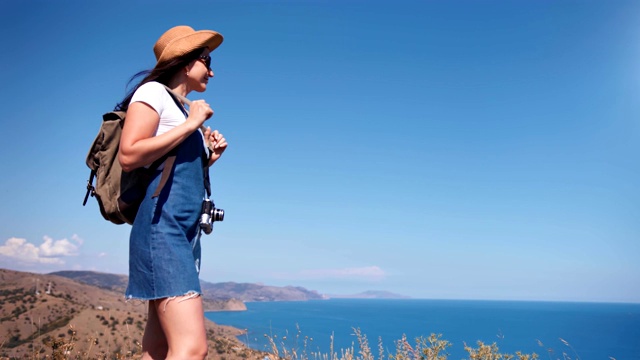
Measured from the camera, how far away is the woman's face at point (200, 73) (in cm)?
223

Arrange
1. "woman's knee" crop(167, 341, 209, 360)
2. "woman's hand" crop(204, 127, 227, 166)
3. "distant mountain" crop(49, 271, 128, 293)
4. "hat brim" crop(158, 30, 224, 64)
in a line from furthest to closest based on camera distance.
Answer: "distant mountain" crop(49, 271, 128, 293) < "woman's hand" crop(204, 127, 227, 166) < "hat brim" crop(158, 30, 224, 64) < "woman's knee" crop(167, 341, 209, 360)

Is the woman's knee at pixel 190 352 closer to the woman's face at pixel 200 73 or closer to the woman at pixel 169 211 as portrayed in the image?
the woman at pixel 169 211

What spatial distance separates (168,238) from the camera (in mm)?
1808

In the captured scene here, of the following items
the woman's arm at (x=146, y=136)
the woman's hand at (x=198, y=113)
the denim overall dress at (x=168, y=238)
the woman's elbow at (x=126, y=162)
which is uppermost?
the woman's hand at (x=198, y=113)

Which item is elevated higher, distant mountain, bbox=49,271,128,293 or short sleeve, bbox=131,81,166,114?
short sleeve, bbox=131,81,166,114

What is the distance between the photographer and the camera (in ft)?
6.66

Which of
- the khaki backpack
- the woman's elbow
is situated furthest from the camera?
the woman's elbow

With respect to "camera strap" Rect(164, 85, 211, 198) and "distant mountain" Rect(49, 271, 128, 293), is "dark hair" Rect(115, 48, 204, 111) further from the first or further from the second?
"distant mountain" Rect(49, 271, 128, 293)

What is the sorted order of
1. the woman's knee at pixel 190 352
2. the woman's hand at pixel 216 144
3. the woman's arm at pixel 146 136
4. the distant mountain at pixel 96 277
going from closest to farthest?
the woman's knee at pixel 190 352 → the woman's arm at pixel 146 136 → the woman's hand at pixel 216 144 → the distant mountain at pixel 96 277

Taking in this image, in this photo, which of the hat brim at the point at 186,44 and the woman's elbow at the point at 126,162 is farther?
the hat brim at the point at 186,44

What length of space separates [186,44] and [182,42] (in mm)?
22

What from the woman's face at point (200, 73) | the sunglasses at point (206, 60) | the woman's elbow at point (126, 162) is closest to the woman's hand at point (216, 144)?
the woman's face at point (200, 73)

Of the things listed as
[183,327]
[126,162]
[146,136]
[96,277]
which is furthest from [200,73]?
[96,277]

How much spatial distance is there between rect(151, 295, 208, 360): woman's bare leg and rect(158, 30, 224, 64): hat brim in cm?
113
